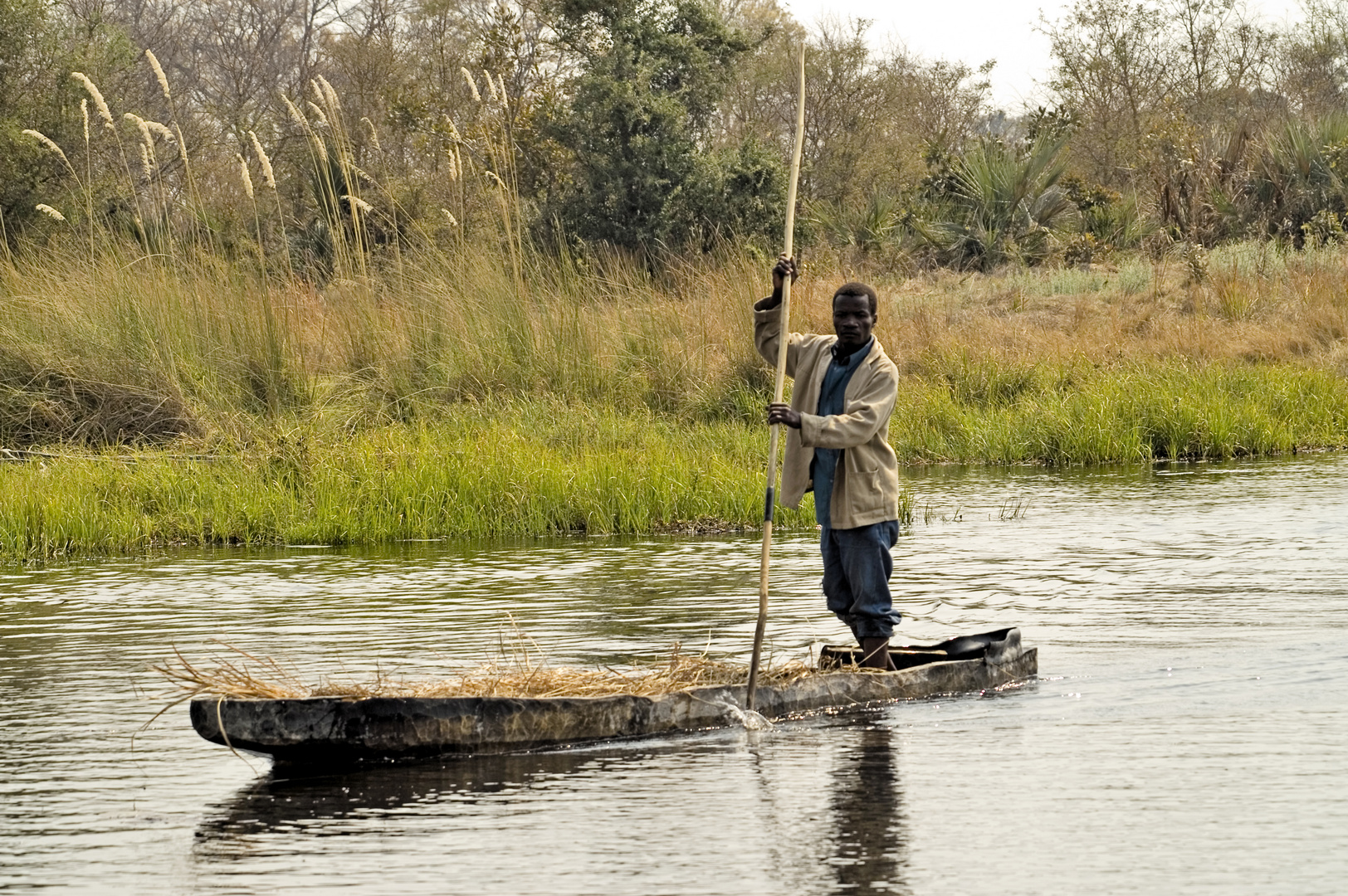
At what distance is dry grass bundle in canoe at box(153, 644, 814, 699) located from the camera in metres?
6.32

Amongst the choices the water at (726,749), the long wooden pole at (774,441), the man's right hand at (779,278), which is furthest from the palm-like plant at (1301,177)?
the long wooden pole at (774,441)

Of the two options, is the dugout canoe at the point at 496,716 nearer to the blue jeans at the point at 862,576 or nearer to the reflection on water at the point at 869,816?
the blue jeans at the point at 862,576

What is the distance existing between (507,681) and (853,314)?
1.92 metres

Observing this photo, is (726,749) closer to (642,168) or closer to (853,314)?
(853,314)

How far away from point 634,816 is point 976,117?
3884cm

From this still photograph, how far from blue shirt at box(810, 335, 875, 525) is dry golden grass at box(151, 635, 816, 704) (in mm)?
655

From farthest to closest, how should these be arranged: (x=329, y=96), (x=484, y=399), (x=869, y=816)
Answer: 1. (x=484, y=399)
2. (x=329, y=96)
3. (x=869, y=816)

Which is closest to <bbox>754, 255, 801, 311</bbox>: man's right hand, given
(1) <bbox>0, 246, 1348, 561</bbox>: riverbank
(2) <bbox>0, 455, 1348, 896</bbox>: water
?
(2) <bbox>0, 455, 1348, 896</bbox>: water

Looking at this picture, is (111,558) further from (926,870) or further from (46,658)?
(926,870)

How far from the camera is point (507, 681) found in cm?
675

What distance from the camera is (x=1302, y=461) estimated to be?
15.5m

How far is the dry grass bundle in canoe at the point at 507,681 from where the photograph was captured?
632 cm

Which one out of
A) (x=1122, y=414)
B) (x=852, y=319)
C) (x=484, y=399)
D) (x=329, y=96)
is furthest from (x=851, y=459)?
(x=1122, y=414)

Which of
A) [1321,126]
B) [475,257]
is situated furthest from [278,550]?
[1321,126]
